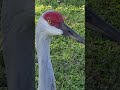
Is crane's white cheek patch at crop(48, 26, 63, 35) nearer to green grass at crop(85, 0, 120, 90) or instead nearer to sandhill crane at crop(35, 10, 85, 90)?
sandhill crane at crop(35, 10, 85, 90)

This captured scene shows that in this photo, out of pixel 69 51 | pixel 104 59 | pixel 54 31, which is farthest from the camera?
pixel 104 59

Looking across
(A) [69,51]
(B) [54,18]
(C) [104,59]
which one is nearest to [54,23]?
(B) [54,18]

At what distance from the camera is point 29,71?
3053 mm

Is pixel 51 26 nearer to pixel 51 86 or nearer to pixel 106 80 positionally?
pixel 51 86

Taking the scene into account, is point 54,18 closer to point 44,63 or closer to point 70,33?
point 70,33

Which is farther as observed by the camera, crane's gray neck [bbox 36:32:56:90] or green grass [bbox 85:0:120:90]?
green grass [bbox 85:0:120:90]

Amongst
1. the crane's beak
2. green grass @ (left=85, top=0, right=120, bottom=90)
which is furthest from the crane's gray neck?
green grass @ (left=85, top=0, right=120, bottom=90)

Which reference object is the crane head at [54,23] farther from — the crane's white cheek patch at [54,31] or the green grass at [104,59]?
the green grass at [104,59]

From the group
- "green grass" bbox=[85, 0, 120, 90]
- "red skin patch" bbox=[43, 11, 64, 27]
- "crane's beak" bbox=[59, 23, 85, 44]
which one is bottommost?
"green grass" bbox=[85, 0, 120, 90]

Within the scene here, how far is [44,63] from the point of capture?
296 cm

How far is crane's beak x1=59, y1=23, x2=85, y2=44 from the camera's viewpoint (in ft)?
9.57

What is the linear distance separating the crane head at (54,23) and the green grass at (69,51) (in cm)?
4

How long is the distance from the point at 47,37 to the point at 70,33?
0.16 metres

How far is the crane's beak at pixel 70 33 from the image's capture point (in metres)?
2.92
